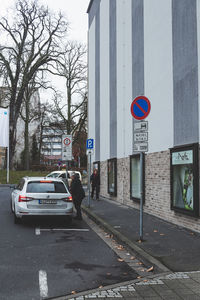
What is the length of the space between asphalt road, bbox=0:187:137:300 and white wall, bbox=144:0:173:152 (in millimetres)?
3962

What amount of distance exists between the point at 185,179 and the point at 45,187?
13.1ft

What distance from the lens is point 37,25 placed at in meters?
33.2

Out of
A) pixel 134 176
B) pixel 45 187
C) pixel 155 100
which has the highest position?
pixel 155 100

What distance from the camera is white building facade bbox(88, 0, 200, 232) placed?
9297mm

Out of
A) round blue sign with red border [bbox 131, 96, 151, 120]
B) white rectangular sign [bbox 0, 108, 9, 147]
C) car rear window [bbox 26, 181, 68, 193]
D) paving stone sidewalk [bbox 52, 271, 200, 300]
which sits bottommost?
paving stone sidewalk [bbox 52, 271, 200, 300]

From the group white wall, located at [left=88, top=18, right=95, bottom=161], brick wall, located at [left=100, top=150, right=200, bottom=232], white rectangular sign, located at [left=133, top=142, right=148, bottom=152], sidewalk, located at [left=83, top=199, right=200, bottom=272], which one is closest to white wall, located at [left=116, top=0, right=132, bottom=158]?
brick wall, located at [left=100, top=150, right=200, bottom=232]

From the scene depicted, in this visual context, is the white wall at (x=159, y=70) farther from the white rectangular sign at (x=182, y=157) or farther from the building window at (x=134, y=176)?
the building window at (x=134, y=176)

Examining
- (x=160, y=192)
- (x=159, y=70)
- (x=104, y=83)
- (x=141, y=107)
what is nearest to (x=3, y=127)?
(x=104, y=83)

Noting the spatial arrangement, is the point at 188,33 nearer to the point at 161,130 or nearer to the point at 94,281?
the point at 161,130

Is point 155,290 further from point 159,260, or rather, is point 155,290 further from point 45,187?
point 45,187

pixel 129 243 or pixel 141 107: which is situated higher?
pixel 141 107

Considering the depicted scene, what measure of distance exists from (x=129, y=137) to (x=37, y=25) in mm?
22200

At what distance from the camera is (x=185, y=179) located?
958cm

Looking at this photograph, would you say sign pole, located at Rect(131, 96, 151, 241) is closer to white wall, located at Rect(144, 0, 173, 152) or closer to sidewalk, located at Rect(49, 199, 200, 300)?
sidewalk, located at Rect(49, 199, 200, 300)
